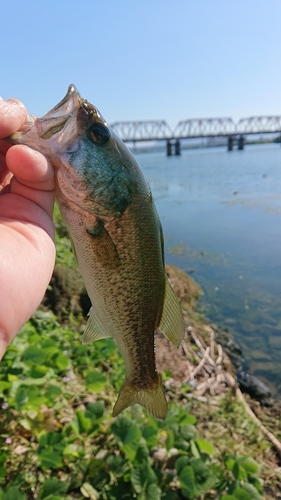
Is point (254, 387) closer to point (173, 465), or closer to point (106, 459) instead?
point (173, 465)

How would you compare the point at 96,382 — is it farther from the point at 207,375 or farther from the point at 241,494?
the point at 207,375

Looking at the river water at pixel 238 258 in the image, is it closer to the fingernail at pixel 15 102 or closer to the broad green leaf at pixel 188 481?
the broad green leaf at pixel 188 481

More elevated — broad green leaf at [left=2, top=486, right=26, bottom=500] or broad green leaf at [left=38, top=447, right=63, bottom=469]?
broad green leaf at [left=2, top=486, right=26, bottom=500]

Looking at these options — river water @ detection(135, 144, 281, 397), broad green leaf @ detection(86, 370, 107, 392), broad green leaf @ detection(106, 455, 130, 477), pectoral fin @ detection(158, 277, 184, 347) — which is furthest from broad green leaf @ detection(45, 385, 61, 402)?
river water @ detection(135, 144, 281, 397)

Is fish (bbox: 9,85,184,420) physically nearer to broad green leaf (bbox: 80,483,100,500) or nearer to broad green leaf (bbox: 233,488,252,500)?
broad green leaf (bbox: 80,483,100,500)

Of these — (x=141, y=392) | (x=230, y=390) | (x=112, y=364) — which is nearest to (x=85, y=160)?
(x=141, y=392)

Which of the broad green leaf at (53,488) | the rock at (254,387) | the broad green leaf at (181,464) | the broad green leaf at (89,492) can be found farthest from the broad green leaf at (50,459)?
the rock at (254,387)
